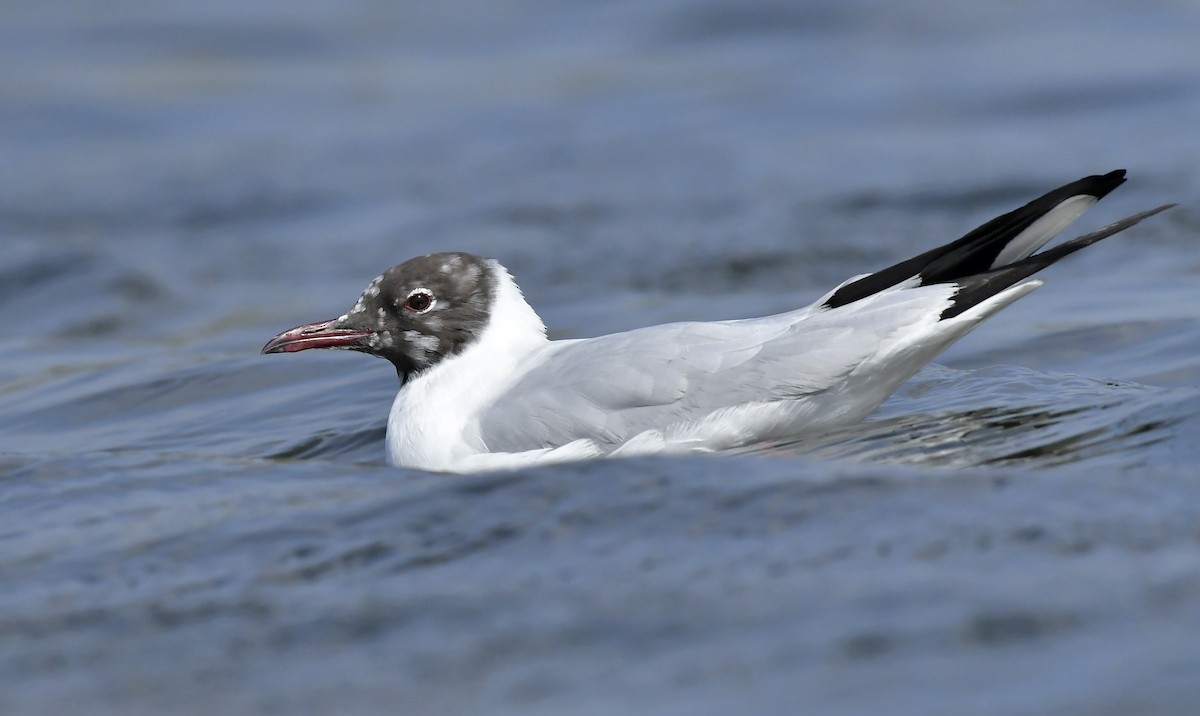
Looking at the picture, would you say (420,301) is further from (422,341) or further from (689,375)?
(689,375)

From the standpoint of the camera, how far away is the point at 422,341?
23.8ft

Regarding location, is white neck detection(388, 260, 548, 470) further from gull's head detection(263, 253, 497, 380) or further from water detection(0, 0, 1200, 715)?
water detection(0, 0, 1200, 715)

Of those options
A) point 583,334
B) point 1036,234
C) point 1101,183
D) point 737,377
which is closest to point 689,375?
point 737,377

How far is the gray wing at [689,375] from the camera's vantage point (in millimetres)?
6301

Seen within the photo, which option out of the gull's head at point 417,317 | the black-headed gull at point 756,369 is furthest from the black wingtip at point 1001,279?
the gull's head at point 417,317

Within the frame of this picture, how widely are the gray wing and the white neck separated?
320 millimetres

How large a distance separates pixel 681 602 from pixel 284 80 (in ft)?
42.5

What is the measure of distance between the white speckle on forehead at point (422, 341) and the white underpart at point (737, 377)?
679 mm

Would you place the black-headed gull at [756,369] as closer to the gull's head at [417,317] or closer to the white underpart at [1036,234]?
the white underpart at [1036,234]

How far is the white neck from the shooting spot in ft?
21.9

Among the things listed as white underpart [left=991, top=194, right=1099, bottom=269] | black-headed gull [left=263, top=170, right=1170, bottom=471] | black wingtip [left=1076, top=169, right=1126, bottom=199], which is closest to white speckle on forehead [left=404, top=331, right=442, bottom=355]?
black-headed gull [left=263, top=170, right=1170, bottom=471]

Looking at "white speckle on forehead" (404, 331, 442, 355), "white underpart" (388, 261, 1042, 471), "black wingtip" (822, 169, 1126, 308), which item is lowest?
"white underpart" (388, 261, 1042, 471)

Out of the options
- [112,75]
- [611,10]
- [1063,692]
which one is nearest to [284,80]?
[112,75]

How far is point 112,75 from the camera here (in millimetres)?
16797
